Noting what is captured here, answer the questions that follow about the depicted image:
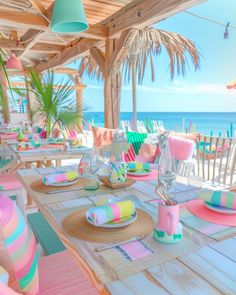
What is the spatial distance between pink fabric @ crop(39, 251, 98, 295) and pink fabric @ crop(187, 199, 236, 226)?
0.45m

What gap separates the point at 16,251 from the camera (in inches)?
29.2

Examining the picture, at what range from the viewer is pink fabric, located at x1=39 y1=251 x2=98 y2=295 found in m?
0.90

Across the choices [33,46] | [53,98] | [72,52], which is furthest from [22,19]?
[33,46]

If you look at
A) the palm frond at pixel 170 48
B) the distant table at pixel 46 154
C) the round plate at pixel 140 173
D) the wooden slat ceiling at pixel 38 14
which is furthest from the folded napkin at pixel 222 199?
the palm frond at pixel 170 48

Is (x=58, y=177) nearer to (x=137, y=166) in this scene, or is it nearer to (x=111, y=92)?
(x=137, y=166)

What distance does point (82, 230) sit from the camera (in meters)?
0.82

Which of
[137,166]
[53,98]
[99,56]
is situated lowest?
[137,166]

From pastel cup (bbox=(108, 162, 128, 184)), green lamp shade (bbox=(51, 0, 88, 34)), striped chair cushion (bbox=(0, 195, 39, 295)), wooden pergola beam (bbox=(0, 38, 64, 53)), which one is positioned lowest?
striped chair cushion (bbox=(0, 195, 39, 295))

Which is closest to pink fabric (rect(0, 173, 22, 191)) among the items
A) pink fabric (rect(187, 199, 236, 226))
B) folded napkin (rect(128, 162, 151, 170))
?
folded napkin (rect(128, 162, 151, 170))

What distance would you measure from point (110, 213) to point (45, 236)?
0.81 metres

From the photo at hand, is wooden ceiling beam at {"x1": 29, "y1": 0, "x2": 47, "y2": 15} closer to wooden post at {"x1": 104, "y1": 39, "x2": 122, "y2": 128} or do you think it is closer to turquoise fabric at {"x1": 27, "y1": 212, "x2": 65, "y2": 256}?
wooden post at {"x1": 104, "y1": 39, "x2": 122, "y2": 128}

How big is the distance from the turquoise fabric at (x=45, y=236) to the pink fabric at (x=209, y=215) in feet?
2.43

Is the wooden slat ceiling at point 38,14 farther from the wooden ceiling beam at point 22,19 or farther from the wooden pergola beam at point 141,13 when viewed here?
the wooden pergola beam at point 141,13

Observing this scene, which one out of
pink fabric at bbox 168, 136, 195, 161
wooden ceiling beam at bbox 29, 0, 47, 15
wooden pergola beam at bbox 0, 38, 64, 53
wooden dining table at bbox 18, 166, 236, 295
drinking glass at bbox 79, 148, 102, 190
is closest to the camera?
wooden dining table at bbox 18, 166, 236, 295
